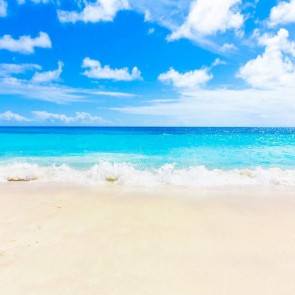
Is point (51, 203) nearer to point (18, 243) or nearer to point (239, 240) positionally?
point (18, 243)

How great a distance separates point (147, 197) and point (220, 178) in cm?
384

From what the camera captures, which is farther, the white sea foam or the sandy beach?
the white sea foam

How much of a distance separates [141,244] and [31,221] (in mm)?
2615

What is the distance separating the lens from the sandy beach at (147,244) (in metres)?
3.64

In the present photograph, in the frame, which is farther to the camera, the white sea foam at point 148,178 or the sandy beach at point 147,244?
the white sea foam at point 148,178

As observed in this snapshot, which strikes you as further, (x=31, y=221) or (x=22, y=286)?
(x=31, y=221)

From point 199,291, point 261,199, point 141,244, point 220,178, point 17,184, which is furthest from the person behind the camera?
point 220,178

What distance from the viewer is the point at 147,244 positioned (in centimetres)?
477

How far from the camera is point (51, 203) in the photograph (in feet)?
23.7

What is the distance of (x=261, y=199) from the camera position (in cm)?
771

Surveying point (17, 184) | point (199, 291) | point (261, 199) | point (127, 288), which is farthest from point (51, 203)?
point (261, 199)

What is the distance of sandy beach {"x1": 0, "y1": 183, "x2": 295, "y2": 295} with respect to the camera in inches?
143

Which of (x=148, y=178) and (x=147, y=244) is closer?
(x=147, y=244)

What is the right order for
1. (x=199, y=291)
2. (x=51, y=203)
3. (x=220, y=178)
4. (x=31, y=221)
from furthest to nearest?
(x=220, y=178) < (x=51, y=203) < (x=31, y=221) < (x=199, y=291)
